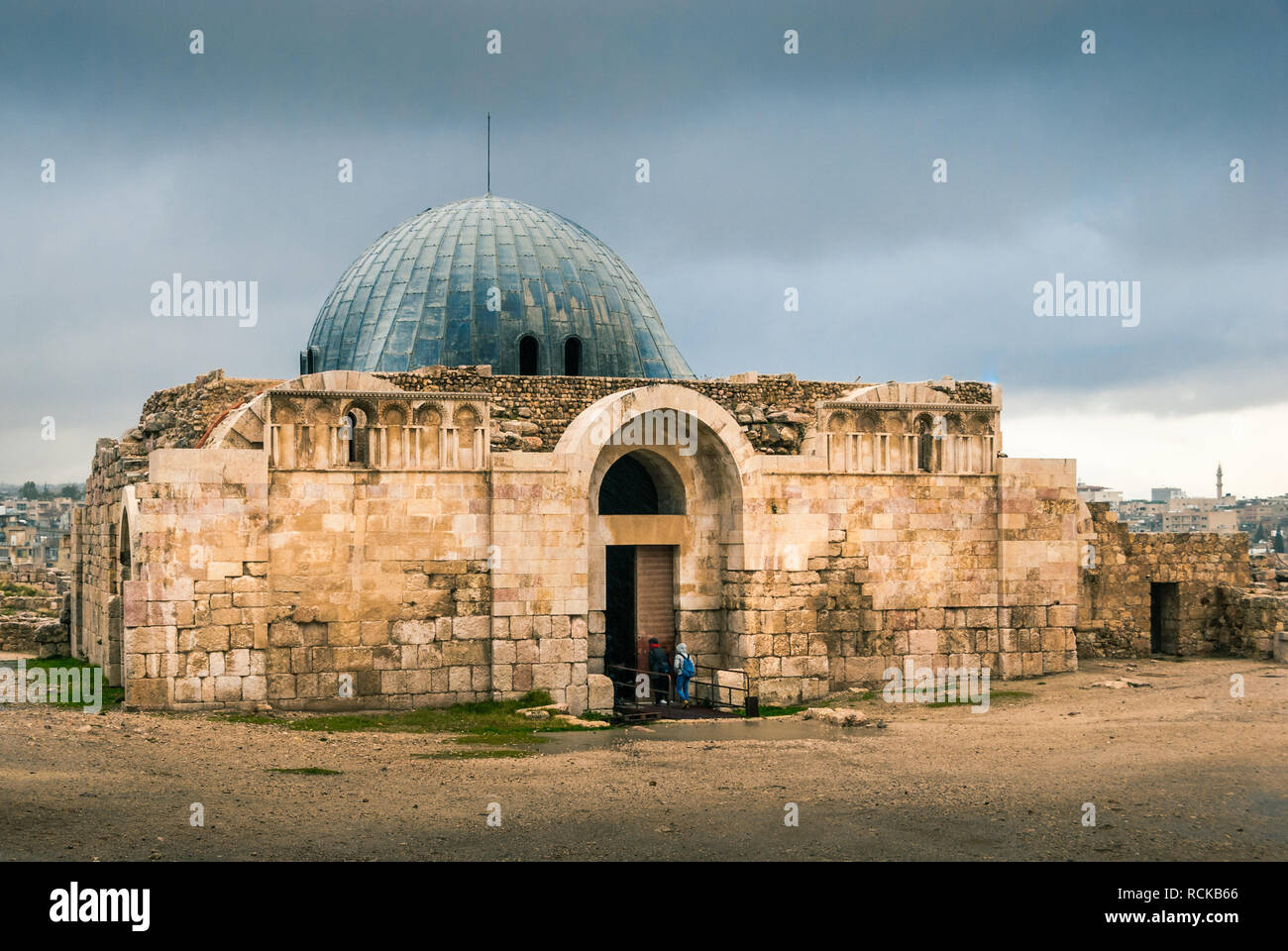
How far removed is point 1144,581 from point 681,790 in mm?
15156

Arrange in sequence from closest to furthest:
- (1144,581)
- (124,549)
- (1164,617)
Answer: (124,549) → (1144,581) → (1164,617)

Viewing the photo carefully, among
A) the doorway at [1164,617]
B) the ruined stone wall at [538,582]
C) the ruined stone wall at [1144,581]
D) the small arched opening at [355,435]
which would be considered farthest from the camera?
the doorway at [1164,617]

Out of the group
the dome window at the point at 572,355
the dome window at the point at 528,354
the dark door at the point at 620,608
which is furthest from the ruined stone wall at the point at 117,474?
the dome window at the point at 572,355

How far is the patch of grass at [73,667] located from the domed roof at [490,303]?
7.69m

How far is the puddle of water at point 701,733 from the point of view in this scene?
54.2 ft

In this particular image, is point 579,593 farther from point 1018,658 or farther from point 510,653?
point 1018,658

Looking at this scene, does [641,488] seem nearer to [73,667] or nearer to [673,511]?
[673,511]

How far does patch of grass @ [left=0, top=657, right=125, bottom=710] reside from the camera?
1864cm

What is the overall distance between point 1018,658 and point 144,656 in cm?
1415

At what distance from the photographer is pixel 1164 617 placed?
25609 millimetres

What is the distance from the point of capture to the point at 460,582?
18.9 metres

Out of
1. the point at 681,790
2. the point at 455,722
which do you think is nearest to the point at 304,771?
the point at 455,722

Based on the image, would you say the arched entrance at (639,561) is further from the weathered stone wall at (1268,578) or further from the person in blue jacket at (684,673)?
the weathered stone wall at (1268,578)
